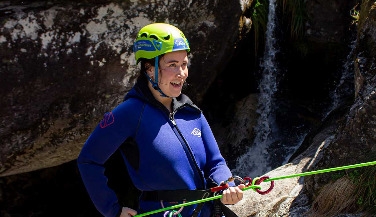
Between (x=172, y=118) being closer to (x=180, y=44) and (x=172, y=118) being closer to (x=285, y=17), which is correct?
(x=180, y=44)

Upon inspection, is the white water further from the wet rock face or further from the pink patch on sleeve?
the pink patch on sleeve

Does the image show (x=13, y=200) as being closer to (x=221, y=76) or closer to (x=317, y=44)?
(x=221, y=76)

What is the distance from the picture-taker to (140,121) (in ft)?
8.38

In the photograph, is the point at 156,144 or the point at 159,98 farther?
the point at 159,98

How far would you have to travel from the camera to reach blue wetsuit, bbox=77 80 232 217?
2.52 meters

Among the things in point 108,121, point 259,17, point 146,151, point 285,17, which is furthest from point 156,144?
point 285,17

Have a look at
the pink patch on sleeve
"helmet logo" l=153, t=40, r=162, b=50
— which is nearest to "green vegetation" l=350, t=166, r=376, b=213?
"helmet logo" l=153, t=40, r=162, b=50

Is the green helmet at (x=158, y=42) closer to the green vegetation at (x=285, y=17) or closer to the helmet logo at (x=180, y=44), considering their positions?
the helmet logo at (x=180, y=44)

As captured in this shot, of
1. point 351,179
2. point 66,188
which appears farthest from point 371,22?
point 66,188

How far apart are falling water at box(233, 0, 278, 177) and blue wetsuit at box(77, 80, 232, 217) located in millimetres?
3993

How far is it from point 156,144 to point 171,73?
0.37 m

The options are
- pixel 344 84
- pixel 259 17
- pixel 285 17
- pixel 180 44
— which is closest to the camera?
pixel 180 44

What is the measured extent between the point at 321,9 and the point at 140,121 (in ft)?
17.5

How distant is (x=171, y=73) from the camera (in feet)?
8.47
